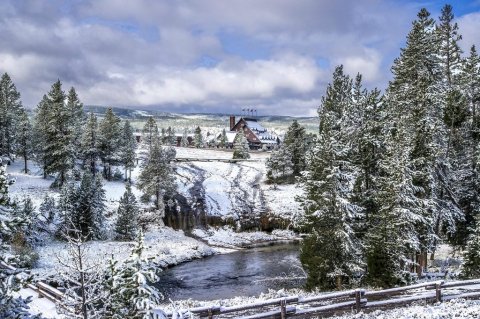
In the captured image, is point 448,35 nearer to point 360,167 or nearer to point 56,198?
point 360,167

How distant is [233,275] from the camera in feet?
127

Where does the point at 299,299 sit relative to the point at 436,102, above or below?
below

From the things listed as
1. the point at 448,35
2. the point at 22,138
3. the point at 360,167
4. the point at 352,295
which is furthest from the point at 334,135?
the point at 22,138

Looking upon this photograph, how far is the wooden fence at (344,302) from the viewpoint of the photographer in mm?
15974

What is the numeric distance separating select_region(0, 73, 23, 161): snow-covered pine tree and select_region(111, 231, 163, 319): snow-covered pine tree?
178ft

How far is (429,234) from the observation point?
24.9m

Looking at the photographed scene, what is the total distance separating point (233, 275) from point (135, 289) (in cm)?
3001

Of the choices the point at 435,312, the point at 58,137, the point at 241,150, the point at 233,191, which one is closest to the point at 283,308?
the point at 435,312

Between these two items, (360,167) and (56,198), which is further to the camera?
(56,198)

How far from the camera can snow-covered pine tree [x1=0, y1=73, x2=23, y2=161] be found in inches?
2372

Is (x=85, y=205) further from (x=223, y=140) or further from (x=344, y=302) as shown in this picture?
(x=223, y=140)

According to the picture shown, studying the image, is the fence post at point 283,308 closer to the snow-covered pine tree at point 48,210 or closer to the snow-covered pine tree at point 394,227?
the snow-covered pine tree at point 394,227

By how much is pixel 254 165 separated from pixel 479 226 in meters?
63.6

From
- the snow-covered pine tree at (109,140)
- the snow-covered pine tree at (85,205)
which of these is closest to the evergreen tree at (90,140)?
the snow-covered pine tree at (109,140)
